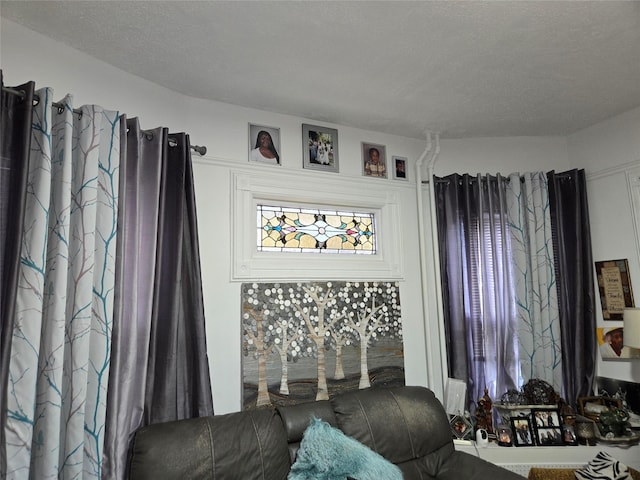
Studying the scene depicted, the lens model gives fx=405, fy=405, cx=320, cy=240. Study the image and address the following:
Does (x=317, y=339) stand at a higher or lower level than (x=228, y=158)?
lower

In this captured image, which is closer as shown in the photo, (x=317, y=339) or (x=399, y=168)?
(x=317, y=339)

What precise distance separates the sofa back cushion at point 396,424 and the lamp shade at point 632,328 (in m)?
1.24

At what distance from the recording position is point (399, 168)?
3.13 metres

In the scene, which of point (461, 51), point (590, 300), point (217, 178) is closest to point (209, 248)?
point (217, 178)

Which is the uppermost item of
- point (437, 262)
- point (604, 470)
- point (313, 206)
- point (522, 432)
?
point (313, 206)

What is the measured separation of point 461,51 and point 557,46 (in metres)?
0.48

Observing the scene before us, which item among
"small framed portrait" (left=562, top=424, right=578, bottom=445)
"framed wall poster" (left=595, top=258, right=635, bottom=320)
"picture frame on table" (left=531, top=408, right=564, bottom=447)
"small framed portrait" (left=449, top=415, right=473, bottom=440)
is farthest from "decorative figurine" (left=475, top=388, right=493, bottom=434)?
"framed wall poster" (left=595, top=258, right=635, bottom=320)

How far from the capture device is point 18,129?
1658mm

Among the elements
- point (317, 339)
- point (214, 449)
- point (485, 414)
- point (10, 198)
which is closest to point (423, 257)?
point (317, 339)

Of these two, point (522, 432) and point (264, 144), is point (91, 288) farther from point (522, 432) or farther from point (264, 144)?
point (522, 432)

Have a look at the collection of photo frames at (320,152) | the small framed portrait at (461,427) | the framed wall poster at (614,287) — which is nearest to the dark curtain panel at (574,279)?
the framed wall poster at (614,287)

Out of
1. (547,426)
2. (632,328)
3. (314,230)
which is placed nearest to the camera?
(632,328)

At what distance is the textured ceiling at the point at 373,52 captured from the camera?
70.4 inches

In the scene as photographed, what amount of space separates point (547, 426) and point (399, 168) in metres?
2.00
